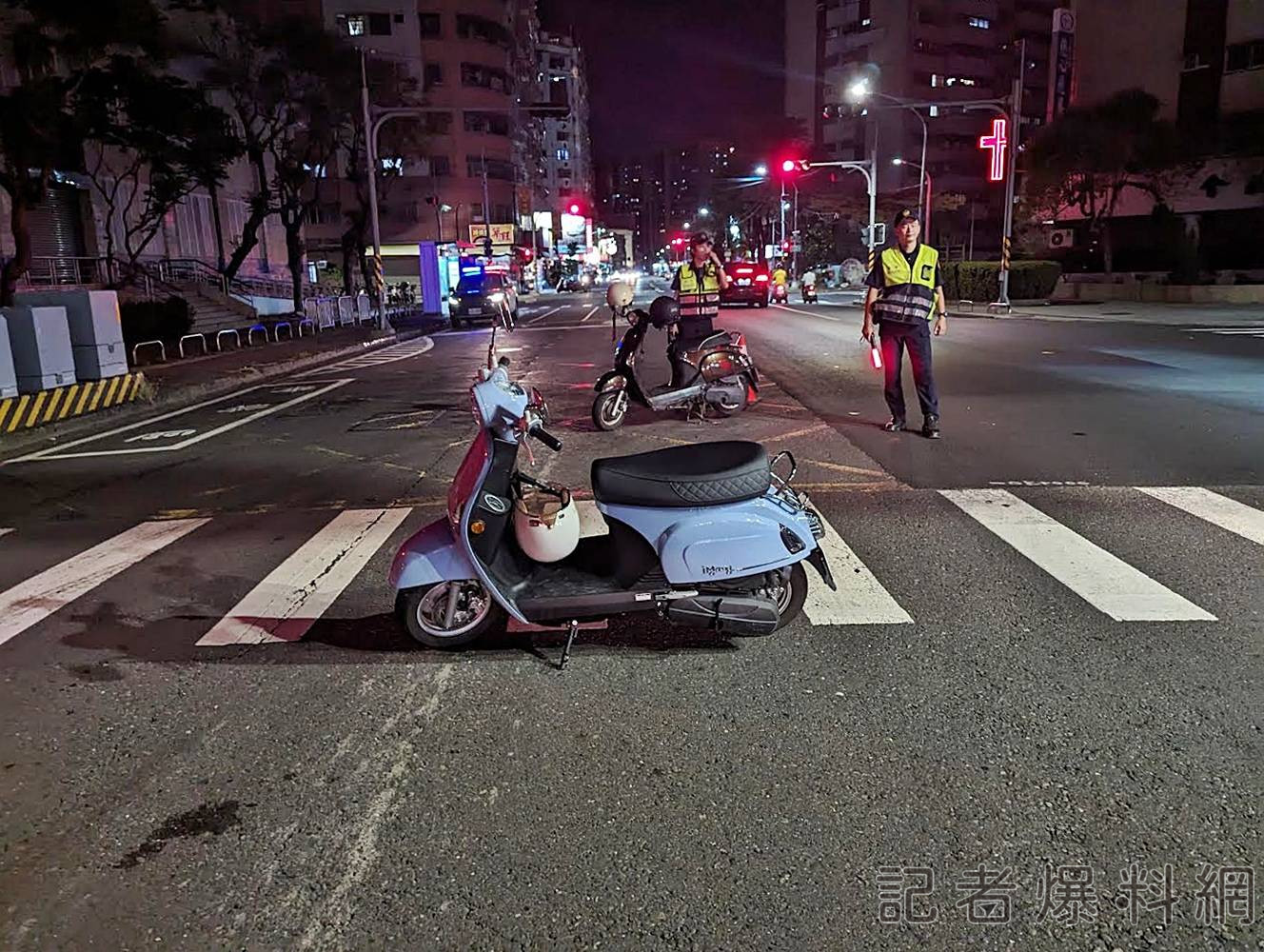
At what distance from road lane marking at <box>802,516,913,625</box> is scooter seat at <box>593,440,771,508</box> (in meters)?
1.01

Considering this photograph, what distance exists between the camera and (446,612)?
4.95m

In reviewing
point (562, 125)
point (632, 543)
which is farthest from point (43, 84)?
point (562, 125)

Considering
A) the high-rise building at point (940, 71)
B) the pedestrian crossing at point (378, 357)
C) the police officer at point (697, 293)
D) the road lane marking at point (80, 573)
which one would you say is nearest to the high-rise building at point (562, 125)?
the high-rise building at point (940, 71)

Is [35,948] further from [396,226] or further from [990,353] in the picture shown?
[396,226]

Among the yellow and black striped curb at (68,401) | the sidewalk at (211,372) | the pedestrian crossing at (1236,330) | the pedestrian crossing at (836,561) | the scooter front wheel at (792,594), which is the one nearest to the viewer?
the scooter front wheel at (792,594)

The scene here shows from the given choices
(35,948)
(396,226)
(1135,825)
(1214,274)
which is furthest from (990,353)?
(396,226)

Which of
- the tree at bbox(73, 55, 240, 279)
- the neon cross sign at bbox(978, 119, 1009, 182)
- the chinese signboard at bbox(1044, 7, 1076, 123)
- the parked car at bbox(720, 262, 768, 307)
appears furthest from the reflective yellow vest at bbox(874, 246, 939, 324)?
the chinese signboard at bbox(1044, 7, 1076, 123)

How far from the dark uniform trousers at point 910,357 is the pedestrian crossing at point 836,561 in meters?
2.16

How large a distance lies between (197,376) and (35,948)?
17.1 metres

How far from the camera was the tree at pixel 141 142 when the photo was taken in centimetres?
2512

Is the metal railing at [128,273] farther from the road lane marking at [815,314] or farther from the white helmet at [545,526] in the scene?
the white helmet at [545,526]

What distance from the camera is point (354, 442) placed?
11.2 meters

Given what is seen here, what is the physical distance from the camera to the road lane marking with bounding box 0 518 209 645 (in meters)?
5.71

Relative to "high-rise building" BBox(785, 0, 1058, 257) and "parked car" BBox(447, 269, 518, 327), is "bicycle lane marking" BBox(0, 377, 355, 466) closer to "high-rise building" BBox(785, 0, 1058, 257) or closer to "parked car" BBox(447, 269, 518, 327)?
"parked car" BBox(447, 269, 518, 327)
